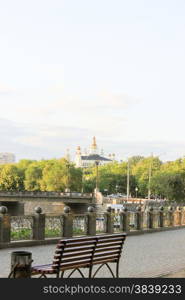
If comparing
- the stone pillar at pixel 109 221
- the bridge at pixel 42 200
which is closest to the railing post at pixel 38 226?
the stone pillar at pixel 109 221

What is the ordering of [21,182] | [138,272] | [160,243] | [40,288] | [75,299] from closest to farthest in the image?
[75,299], [40,288], [138,272], [160,243], [21,182]

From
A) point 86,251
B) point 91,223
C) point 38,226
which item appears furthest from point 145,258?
point 91,223

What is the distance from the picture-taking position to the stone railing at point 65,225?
74.0 ft

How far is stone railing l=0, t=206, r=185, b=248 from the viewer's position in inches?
888

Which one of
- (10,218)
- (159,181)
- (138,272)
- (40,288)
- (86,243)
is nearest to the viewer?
(40,288)

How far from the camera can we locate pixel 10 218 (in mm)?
22688

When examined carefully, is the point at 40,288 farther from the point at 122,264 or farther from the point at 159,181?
the point at 159,181

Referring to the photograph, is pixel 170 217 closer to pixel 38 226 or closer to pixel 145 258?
pixel 38 226

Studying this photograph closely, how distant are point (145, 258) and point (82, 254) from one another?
24.8ft

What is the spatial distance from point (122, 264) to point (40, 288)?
26.8ft

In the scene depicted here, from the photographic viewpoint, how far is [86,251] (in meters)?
12.7

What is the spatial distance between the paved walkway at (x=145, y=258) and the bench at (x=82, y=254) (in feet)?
4.28

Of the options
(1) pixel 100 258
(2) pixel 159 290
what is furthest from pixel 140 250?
(2) pixel 159 290

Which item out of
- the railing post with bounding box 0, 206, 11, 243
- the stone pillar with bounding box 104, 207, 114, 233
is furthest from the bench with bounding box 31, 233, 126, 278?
the stone pillar with bounding box 104, 207, 114, 233
